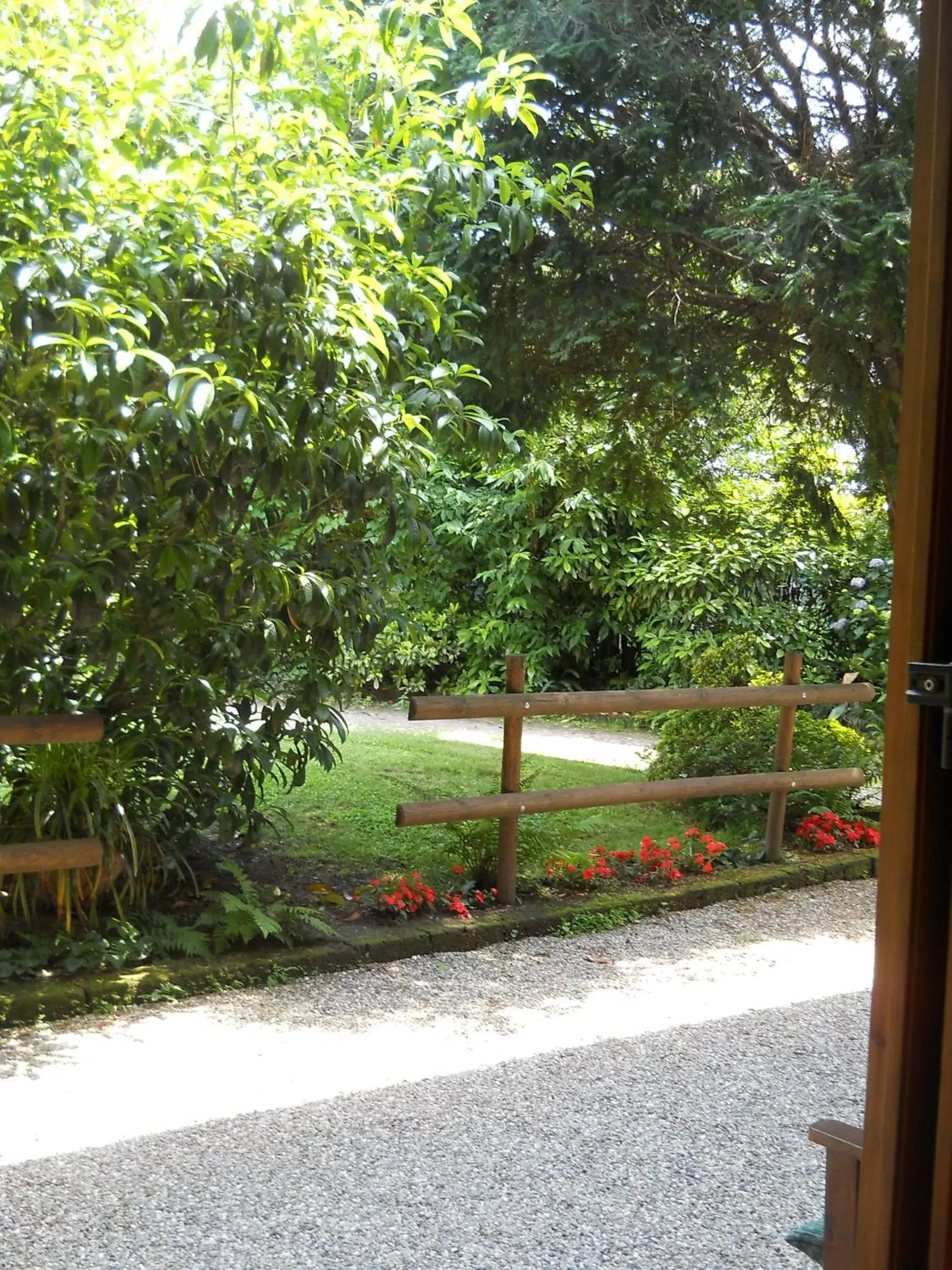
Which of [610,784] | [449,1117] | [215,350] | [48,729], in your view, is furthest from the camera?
[610,784]

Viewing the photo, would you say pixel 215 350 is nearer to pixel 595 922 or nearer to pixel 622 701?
pixel 622 701

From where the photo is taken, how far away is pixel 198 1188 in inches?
119

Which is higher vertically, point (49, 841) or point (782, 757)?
point (782, 757)

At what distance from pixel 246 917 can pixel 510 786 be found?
4.72ft

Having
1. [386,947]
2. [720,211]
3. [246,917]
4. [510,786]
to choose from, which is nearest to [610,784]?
[510,786]

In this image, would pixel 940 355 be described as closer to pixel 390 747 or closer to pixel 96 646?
pixel 96 646

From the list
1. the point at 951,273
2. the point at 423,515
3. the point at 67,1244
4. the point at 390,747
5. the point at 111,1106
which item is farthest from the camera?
the point at 390,747

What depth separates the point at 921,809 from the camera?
124 centimetres

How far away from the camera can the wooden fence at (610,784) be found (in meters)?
5.36

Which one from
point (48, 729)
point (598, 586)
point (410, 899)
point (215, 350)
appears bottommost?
point (410, 899)

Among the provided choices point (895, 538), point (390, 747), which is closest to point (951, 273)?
point (895, 538)

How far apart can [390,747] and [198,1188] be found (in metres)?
6.70

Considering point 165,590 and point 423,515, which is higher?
point 423,515

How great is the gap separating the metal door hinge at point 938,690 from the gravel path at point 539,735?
26.0 feet
